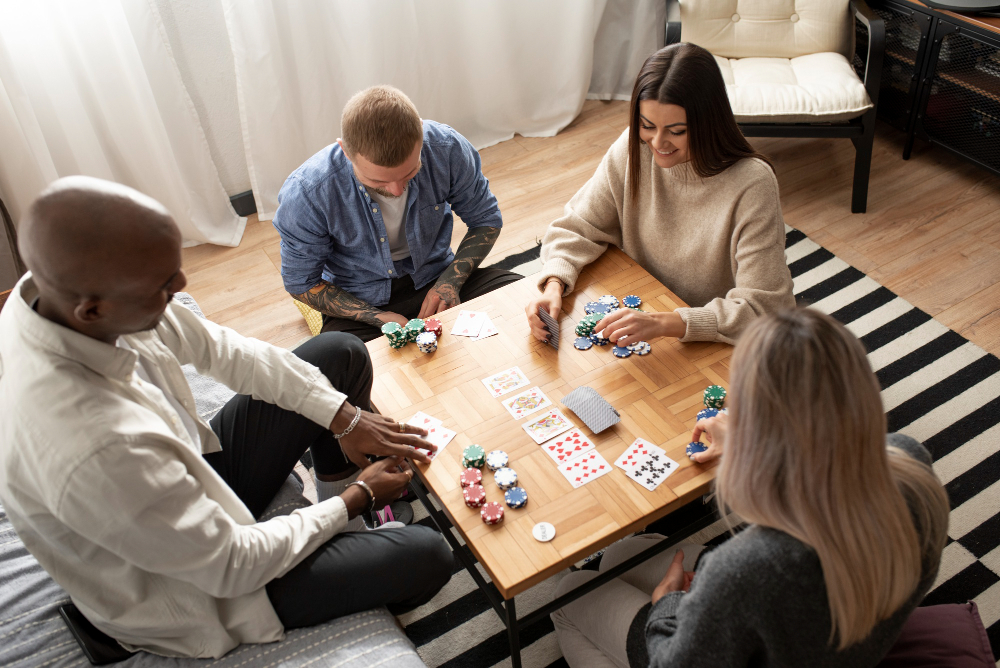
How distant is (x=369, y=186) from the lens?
2.13m

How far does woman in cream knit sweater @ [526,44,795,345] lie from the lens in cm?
185

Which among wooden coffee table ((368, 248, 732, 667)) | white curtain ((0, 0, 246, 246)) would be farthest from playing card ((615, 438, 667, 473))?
white curtain ((0, 0, 246, 246))

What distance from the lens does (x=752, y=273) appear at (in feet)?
6.32

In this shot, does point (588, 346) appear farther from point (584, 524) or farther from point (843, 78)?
point (843, 78)

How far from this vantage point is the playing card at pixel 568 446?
5.48ft

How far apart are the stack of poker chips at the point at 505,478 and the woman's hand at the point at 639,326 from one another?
45 cm

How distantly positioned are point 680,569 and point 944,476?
1153mm

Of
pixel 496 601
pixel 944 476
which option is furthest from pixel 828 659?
pixel 944 476

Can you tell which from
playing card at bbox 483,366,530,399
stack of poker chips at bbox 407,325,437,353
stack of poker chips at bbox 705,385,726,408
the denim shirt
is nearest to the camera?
stack of poker chips at bbox 705,385,726,408

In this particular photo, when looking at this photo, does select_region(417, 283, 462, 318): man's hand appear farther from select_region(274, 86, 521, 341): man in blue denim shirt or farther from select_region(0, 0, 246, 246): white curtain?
select_region(0, 0, 246, 246): white curtain

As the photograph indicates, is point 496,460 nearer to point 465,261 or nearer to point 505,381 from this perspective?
point 505,381

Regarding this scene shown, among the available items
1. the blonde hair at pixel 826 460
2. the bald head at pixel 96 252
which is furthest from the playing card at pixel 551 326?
the bald head at pixel 96 252

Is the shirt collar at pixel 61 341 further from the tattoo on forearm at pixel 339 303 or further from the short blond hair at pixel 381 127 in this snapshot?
the tattoo on forearm at pixel 339 303

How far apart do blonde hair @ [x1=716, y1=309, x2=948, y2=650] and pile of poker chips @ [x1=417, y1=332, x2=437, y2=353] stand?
36.7 inches
